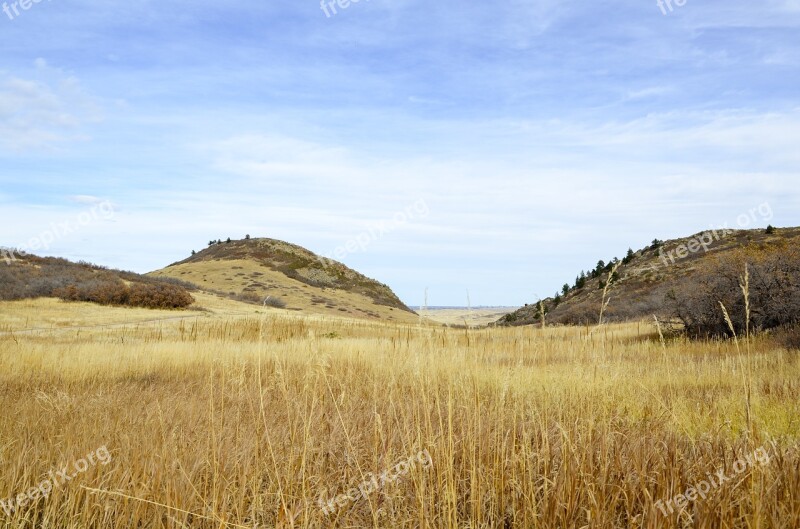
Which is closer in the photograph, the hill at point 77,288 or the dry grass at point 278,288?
the hill at point 77,288

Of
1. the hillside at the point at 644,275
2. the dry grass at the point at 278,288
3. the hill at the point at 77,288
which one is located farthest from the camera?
the dry grass at the point at 278,288

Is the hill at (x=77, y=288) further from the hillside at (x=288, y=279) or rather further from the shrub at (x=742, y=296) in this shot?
the shrub at (x=742, y=296)

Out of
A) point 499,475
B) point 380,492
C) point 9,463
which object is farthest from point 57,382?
point 499,475

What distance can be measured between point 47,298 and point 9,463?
25.1 m

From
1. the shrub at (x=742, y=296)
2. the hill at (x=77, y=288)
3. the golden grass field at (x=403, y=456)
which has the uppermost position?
the hill at (x=77, y=288)

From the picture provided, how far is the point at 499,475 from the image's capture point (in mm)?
3195

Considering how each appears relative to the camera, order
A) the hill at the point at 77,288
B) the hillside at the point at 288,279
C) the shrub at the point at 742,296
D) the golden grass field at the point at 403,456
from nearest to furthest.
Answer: the golden grass field at the point at 403,456 < the shrub at the point at 742,296 < the hill at the point at 77,288 < the hillside at the point at 288,279

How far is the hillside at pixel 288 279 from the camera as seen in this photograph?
4647cm

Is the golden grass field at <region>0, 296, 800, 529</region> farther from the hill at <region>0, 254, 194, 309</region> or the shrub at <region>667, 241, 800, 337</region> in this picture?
the hill at <region>0, 254, 194, 309</region>

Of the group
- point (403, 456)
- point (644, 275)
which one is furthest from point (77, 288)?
point (644, 275)

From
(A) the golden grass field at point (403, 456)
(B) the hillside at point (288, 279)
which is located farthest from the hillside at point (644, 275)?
(A) the golden grass field at point (403, 456)

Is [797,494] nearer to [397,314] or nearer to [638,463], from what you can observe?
[638,463]

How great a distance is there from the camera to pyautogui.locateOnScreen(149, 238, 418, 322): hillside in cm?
4647

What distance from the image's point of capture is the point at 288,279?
55.6 meters
